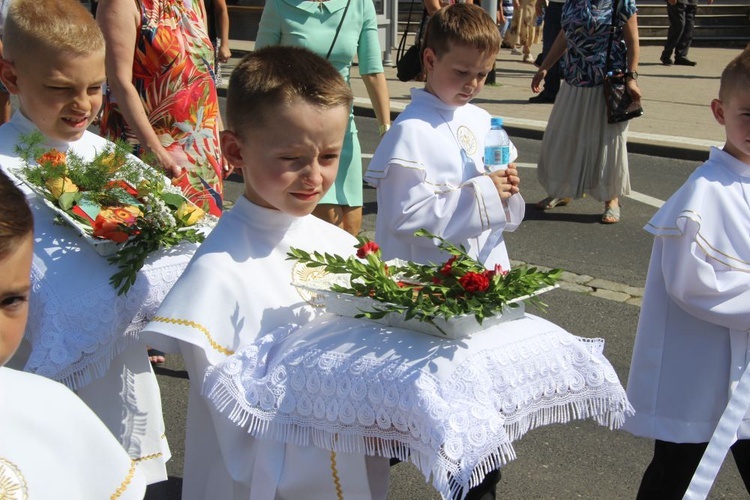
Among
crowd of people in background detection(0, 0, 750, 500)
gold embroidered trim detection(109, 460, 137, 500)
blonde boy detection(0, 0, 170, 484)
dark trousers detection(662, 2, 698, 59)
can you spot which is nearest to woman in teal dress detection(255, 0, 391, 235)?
crowd of people in background detection(0, 0, 750, 500)

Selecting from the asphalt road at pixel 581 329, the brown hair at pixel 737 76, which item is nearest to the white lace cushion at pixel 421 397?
the brown hair at pixel 737 76

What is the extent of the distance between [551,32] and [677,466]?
11.7m

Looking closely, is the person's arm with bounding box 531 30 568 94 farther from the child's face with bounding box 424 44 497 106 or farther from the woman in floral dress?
the child's face with bounding box 424 44 497 106

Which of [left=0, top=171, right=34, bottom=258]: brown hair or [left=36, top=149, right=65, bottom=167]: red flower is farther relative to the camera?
[left=36, top=149, right=65, bottom=167]: red flower

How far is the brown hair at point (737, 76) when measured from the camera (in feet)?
10.5

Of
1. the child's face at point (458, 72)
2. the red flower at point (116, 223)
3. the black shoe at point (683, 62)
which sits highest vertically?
the child's face at point (458, 72)

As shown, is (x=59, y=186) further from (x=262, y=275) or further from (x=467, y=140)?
(x=467, y=140)

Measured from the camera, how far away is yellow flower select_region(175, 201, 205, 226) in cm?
338

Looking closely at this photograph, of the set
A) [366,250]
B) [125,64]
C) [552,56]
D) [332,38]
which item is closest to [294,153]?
[366,250]

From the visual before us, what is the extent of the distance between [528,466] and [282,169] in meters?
2.24

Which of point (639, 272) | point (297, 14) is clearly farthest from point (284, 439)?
point (639, 272)

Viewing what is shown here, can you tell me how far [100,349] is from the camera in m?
3.26

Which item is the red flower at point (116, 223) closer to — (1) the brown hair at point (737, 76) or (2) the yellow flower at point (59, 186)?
(2) the yellow flower at point (59, 186)

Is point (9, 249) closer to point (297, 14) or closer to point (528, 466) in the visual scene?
point (528, 466)
